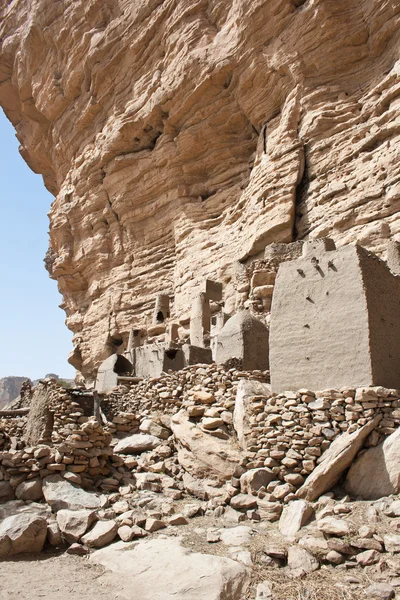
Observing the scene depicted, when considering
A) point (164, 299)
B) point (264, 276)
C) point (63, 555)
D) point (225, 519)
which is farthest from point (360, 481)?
point (164, 299)

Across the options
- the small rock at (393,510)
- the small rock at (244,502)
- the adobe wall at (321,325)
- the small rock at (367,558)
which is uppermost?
the adobe wall at (321,325)

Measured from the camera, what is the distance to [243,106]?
2339cm

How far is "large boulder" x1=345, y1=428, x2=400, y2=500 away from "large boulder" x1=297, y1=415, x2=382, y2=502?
4.8 inches

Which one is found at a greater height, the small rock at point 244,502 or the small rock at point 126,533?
the small rock at point 244,502

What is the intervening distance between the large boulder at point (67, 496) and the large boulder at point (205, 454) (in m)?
1.41

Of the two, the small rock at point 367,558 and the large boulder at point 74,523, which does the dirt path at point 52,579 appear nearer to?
the large boulder at point 74,523

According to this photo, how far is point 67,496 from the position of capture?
5.41m

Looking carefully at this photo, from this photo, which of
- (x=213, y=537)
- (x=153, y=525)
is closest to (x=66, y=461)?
(x=153, y=525)

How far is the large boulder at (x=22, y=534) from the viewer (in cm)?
448

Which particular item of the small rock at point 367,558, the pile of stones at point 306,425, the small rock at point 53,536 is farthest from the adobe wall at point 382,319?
the small rock at point 53,536

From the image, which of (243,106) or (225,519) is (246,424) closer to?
(225,519)

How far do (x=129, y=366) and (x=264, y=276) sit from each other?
251 inches

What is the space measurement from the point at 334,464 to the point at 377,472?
0.46m

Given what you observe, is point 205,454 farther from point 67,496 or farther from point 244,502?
point 67,496
